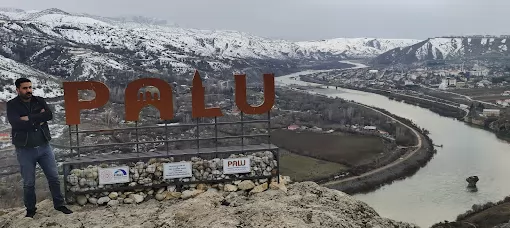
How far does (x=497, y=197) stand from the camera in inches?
1174

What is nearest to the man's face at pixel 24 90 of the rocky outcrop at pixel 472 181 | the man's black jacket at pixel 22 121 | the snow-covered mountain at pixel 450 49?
the man's black jacket at pixel 22 121

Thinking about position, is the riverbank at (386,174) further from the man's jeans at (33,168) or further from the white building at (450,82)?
the white building at (450,82)

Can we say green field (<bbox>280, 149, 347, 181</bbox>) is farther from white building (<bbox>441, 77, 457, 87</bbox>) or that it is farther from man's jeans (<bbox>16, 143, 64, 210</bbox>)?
white building (<bbox>441, 77, 457, 87</bbox>)

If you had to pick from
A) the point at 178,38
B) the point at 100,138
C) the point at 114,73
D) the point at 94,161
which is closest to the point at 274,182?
the point at 94,161

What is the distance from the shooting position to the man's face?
24.6 ft

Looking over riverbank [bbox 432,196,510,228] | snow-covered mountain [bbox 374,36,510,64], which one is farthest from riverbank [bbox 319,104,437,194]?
snow-covered mountain [bbox 374,36,510,64]

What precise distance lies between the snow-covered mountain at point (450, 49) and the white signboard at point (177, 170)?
180591mm

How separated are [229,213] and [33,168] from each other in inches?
146

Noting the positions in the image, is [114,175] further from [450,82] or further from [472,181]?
[450,82]

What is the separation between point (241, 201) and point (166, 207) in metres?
1.52

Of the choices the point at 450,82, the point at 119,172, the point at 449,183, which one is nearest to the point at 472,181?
the point at 449,183

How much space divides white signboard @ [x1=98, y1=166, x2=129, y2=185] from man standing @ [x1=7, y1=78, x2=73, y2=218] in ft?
3.72

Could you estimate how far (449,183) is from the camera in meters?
32.0

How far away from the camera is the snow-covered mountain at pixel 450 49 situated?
173m
